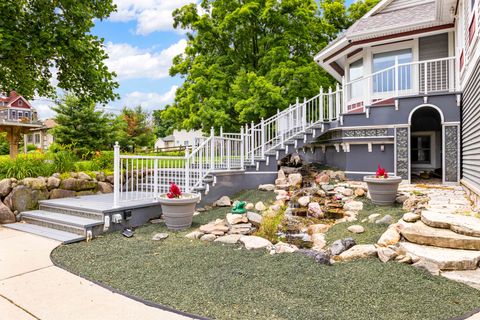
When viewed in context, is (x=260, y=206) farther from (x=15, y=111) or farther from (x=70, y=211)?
(x=15, y=111)

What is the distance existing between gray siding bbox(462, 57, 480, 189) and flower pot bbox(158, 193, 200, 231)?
499 centimetres

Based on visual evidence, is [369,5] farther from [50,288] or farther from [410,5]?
[50,288]

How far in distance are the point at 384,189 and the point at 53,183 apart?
23.8 ft

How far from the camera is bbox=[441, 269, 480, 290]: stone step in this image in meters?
3.04

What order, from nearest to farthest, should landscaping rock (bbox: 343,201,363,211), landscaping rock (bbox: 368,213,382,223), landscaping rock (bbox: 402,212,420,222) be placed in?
1. landscaping rock (bbox: 402,212,420,222)
2. landscaping rock (bbox: 368,213,382,223)
3. landscaping rock (bbox: 343,201,363,211)

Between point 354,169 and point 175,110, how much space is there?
9.25 metres

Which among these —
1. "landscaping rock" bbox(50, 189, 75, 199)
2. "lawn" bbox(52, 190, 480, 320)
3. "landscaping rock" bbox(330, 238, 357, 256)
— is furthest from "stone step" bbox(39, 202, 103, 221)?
"landscaping rock" bbox(330, 238, 357, 256)

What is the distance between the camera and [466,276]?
316 centimetres

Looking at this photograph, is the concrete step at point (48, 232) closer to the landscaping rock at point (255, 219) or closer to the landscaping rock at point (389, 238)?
the landscaping rock at point (255, 219)

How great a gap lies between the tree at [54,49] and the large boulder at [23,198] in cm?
225

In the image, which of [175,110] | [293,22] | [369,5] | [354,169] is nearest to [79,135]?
[175,110]

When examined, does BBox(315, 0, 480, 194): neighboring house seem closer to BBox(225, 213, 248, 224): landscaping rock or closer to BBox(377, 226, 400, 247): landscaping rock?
BBox(377, 226, 400, 247): landscaping rock

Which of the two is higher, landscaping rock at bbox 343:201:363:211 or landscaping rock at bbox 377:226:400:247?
landscaping rock at bbox 343:201:363:211

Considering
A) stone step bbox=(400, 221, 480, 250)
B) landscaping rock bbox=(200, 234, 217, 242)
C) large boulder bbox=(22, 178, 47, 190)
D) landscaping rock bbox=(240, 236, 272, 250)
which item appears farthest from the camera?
large boulder bbox=(22, 178, 47, 190)
